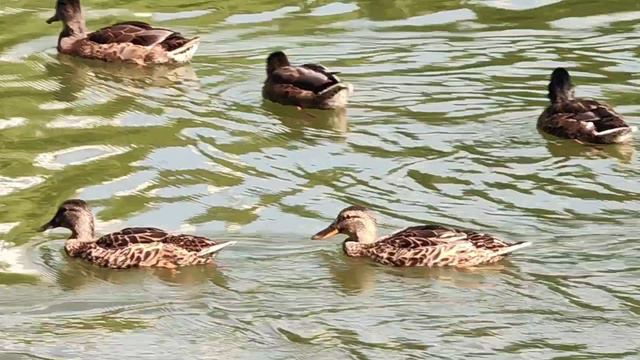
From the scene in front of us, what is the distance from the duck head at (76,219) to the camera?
11.4 meters

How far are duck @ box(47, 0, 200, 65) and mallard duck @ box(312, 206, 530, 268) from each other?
5053mm

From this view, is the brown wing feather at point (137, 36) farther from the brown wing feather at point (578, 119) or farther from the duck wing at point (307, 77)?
the brown wing feather at point (578, 119)

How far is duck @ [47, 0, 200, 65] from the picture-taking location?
1627 cm

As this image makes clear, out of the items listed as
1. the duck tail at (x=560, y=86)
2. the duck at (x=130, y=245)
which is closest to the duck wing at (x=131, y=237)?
the duck at (x=130, y=245)

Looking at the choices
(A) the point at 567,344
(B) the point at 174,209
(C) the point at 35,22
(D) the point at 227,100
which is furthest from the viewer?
(C) the point at 35,22

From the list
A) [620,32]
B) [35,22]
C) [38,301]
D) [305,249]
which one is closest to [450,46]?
[620,32]

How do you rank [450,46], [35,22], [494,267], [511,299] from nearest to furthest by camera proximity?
[511,299] → [494,267] → [450,46] → [35,22]

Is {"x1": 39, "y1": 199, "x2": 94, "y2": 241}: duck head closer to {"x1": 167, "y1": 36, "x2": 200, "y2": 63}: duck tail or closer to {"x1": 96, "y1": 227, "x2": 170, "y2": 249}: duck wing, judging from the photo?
{"x1": 96, "y1": 227, "x2": 170, "y2": 249}: duck wing

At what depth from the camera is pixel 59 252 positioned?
11.6 meters

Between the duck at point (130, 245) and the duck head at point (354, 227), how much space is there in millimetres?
685

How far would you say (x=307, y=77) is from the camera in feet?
48.9

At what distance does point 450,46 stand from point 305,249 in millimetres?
5507

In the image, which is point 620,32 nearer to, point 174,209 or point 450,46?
point 450,46

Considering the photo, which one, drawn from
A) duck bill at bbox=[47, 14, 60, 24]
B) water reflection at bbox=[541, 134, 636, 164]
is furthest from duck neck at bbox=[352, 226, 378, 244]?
duck bill at bbox=[47, 14, 60, 24]
